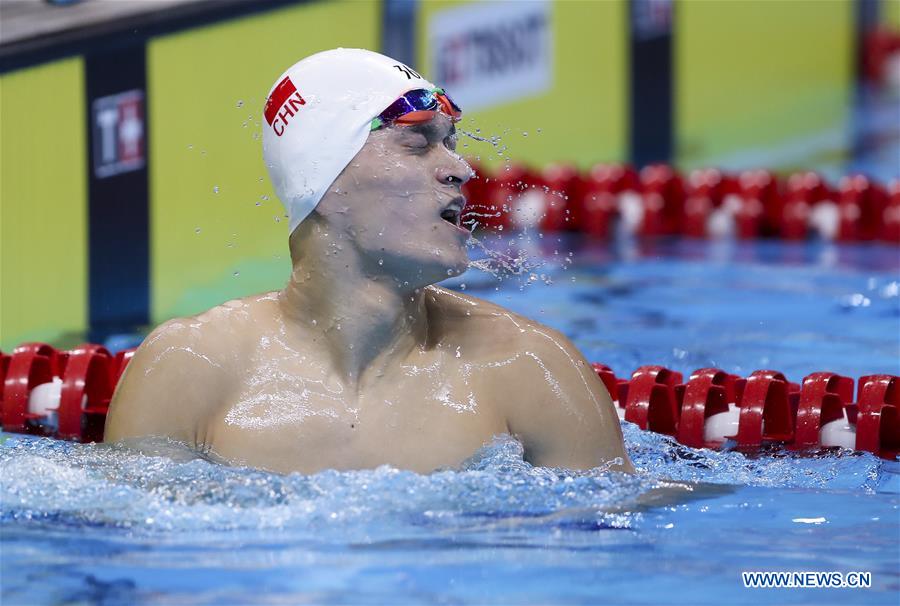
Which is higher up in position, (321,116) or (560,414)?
(321,116)

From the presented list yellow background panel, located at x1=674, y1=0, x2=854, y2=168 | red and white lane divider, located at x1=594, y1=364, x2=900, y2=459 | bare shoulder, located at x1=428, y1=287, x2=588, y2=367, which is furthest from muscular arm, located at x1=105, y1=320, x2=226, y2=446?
yellow background panel, located at x1=674, y1=0, x2=854, y2=168

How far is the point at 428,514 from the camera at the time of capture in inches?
102

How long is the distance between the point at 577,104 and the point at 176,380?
647cm

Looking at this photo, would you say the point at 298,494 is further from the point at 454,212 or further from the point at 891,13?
the point at 891,13

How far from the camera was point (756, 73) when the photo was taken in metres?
10.4

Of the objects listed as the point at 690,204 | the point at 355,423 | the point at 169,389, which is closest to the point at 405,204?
the point at 355,423

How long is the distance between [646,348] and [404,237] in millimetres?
2444

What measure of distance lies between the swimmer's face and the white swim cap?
31mm

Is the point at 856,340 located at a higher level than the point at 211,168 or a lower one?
lower

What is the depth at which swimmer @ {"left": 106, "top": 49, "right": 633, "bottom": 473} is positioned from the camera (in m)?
2.59

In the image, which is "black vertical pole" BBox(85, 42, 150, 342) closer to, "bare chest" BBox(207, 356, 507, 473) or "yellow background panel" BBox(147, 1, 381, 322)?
"yellow background panel" BBox(147, 1, 381, 322)

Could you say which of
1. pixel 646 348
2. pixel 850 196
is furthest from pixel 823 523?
pixel 850 196

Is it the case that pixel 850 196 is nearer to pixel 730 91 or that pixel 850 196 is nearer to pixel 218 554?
pixel 730 91

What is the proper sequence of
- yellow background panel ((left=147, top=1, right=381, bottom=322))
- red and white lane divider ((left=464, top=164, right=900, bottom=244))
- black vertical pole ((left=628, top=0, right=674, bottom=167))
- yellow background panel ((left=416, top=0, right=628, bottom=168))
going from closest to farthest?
yellow background panel ((left=147, top=1, right=381, bottom=322))
red and white lane divider ((left=464, top=164, right=900, bottom=244))
yellow background panel ((left=416, top=0, right=628, bottom=168))
black vertical pole ((left=628, top=0, right=674, bottom=167))
